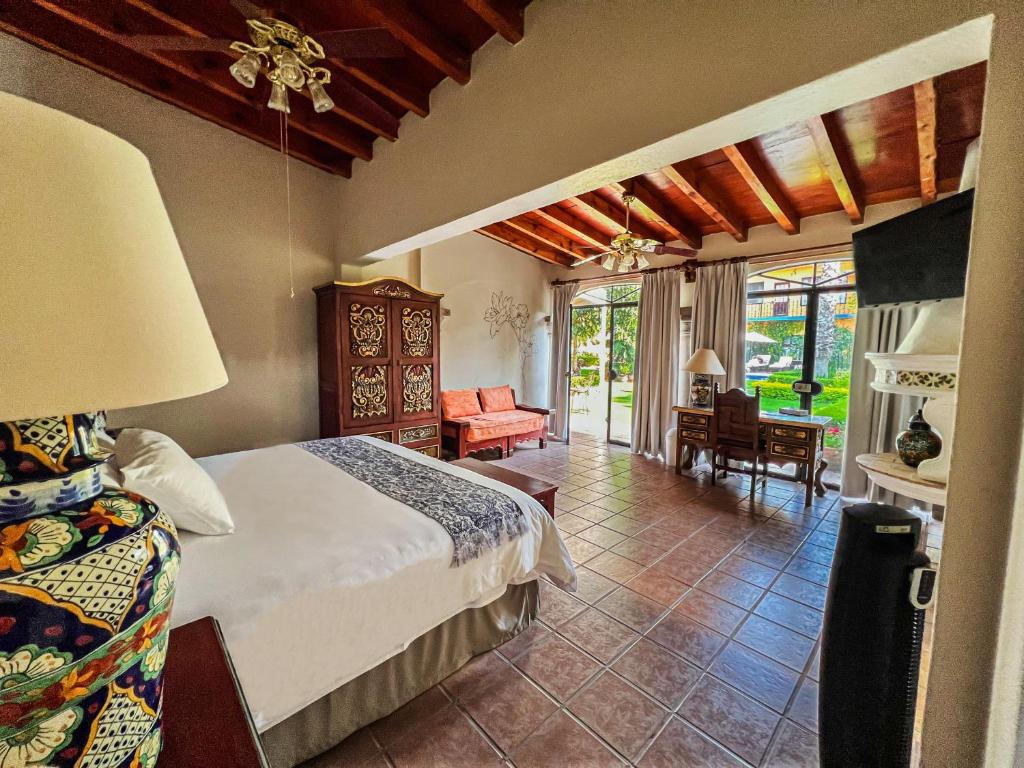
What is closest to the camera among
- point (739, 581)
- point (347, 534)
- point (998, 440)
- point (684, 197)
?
point (998, 440)

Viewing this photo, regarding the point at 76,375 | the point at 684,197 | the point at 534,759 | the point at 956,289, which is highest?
the point at 684,197

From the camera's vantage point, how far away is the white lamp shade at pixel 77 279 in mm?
347

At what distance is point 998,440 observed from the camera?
0.82 meters

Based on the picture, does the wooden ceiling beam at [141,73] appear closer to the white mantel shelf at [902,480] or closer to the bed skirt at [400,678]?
the bed skirt at [400,678]

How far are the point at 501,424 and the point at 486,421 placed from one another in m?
0.19

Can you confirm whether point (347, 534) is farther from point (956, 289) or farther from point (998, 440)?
point (956, 289)

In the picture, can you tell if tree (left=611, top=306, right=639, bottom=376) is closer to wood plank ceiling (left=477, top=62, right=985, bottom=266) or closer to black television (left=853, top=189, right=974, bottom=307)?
wood plank ceiling (left=477, top=62, right=985, bottom=266)

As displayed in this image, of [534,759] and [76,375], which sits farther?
[534,759]

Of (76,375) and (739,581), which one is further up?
(76,375)

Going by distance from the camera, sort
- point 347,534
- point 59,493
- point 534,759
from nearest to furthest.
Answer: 1. point 59,493
2. point 534,759
3. point 347,534

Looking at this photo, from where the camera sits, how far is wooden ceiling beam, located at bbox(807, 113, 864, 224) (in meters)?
2.49

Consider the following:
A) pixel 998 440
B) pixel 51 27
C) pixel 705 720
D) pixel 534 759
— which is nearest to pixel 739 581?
pixel 705 720

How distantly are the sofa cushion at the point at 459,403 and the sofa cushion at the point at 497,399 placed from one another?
12 cm

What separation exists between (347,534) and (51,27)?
365 centimetres
